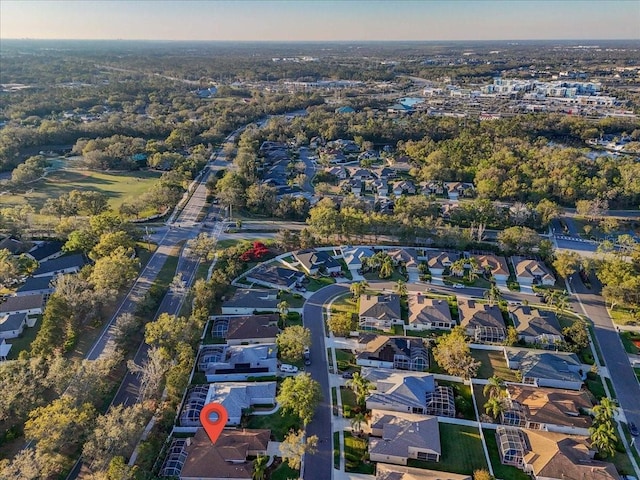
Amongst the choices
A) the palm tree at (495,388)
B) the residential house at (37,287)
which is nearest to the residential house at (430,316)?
the palm tree at (495,388)

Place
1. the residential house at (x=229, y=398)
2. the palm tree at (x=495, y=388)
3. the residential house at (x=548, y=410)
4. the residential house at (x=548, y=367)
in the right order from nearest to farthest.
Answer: the residential house at (x=548, y=410)
the residential house at (x=229, y=398)
the palm tree at (x=495, y=388)
the residential house at (x=548, y=367)

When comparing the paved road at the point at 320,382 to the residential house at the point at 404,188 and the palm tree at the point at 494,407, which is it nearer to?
the palm tree at the point at 494,407

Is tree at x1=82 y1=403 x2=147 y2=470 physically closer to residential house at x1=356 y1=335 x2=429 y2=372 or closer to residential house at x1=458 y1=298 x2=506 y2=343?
residential house at x1=356 y1=335 x2=429 y2=372

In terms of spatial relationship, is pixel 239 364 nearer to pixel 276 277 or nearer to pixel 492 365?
pixel 276 277

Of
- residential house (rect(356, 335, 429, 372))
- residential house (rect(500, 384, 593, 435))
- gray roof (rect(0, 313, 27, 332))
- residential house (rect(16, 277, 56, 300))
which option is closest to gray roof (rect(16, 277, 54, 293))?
residential house (rect(16, 277, 56, 300))

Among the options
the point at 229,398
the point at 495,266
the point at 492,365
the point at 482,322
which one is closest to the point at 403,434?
the point at 492,365

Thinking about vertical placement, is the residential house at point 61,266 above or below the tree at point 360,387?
above

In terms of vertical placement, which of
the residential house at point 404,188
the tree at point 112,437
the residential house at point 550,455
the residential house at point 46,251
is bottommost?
the residential house at point 550,455

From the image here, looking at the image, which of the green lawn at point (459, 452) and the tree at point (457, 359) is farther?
the tree at point (457, 359)
